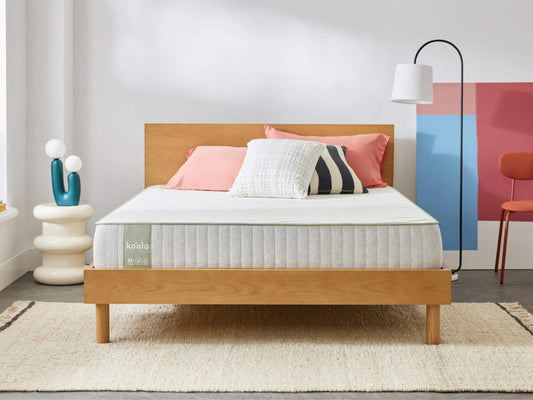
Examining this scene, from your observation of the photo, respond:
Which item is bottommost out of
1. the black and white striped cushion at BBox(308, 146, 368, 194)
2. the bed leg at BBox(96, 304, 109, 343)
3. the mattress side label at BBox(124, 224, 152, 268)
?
the bed leg at BBox(96, 304, 109, 343)

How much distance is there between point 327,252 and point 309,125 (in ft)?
6.03

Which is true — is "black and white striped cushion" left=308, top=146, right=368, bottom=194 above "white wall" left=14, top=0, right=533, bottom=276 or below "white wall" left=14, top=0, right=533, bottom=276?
below

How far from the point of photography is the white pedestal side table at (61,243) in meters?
3.96

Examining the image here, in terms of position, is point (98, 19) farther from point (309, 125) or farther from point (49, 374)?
point (49, 374)

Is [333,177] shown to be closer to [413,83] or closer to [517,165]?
[413,83]

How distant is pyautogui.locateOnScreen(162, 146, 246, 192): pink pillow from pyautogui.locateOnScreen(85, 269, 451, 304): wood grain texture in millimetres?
1256

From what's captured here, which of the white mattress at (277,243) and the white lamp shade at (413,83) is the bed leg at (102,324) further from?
the white lamp shade at (413,83)

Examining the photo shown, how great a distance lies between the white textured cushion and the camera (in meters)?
3.56

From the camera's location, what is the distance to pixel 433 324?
281 centimetres

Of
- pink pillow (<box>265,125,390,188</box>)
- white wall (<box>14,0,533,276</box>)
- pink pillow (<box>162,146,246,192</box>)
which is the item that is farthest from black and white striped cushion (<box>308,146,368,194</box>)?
white wall (<box>14,0,533,276</box>)

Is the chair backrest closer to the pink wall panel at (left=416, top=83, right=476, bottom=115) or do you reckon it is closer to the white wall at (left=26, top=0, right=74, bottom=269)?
the pink wall panel at (left=416, top=83, right=476, bottom=115)

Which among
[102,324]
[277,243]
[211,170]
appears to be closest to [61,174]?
[211,170]

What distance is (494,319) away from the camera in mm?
3223

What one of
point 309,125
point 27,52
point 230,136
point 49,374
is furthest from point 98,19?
point 49,374
